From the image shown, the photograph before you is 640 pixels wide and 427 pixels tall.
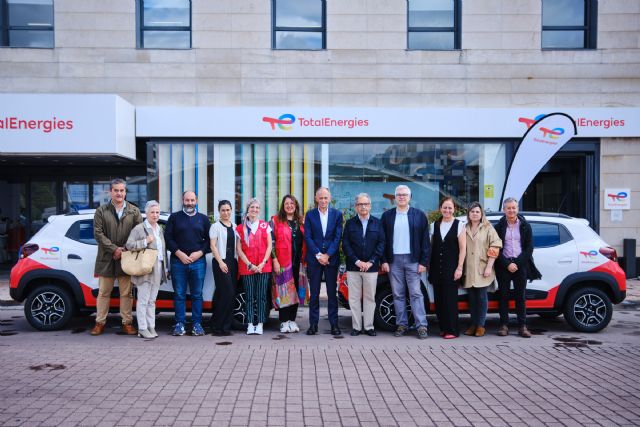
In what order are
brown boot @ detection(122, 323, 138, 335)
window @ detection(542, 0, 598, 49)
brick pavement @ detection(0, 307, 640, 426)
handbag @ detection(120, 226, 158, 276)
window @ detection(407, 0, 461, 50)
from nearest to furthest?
brick pavement @ detection(0, 307, 640, 426), handbag @ detection(120, 226, 158, 276), brown boot @ detection(122, 323, 138, 335), window @ detection(407, 0, 461, 50), window @ detection(542, 0, 598, 49)

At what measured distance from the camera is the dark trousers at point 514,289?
26.8 feet

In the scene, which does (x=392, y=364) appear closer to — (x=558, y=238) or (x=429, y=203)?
(x=558, y=238)

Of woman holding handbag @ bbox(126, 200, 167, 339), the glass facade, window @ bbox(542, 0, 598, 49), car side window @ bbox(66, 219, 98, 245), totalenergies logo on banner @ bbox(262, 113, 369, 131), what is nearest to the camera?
woman holding handbag @ bbox(126, 200, 167, 339)

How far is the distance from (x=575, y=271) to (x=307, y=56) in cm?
877

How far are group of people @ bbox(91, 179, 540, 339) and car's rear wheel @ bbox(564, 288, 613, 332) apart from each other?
2.54ft

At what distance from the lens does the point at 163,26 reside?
49.3ft

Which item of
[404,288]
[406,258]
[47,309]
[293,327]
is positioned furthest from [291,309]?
[47,309]

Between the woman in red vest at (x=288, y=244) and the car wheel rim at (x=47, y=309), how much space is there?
3095mm

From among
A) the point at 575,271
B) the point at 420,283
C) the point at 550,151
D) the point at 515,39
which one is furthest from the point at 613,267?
the point at 515,39

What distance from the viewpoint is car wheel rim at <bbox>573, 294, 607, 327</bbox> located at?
8.54 m

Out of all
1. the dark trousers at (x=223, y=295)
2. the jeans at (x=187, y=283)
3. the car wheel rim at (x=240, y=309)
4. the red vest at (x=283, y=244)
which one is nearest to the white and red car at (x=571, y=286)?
the red vest at (x=283, y=244)

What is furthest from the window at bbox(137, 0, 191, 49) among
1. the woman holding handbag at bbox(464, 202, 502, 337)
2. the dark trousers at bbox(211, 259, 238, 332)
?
the woman holding handbag at bbox(464, 202, 502, 337)

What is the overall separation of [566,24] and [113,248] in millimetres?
12740

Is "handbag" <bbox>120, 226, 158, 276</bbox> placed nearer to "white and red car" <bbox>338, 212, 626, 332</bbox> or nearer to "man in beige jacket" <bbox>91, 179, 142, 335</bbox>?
"man in beige jacket" <bbox>91, 179, 142, 335</bbox>
